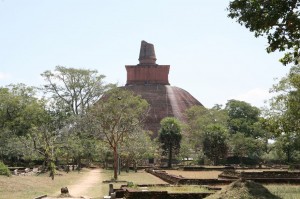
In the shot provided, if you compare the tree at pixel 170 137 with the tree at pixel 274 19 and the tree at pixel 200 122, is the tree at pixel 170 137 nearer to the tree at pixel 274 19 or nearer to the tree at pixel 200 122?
the tree at pixel 200 122

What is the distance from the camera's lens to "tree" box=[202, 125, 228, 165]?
52.6 meters

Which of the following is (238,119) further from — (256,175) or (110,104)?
(256,175)

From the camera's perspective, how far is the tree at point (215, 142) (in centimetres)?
5256

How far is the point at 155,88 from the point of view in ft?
267

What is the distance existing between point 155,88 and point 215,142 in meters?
30.1

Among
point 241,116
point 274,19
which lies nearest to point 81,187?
point 274,19

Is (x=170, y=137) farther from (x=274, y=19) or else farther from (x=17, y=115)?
(x=274, y=19)

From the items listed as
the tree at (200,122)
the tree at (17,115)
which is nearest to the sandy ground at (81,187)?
the tree at (17,115)

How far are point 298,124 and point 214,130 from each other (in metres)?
29.6

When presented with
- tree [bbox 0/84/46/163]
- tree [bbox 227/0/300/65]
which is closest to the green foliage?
tree [bbox 0/84/46/163]

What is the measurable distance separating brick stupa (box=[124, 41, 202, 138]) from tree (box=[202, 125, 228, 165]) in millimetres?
22073

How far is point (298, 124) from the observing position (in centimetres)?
2355

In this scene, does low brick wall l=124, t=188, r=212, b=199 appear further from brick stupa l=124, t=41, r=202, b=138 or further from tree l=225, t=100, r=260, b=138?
brick stupa l=124, t=41, r=202, b=138

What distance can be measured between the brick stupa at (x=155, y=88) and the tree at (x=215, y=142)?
22073mm
